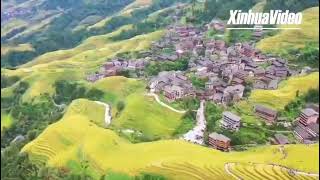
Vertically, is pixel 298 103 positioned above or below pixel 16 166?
above

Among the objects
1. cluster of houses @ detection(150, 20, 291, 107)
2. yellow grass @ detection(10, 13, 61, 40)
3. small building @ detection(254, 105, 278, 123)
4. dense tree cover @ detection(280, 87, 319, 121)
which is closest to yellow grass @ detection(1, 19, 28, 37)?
yellow grass @ detection(10, 13, 61, 40)

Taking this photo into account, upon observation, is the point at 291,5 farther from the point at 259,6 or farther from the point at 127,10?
the point at 127,10

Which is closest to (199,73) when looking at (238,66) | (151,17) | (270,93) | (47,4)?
(238,66)

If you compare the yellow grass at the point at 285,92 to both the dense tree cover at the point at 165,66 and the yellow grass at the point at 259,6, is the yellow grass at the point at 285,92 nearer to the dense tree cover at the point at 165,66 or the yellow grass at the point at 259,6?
the dense tree cover at the point at 165,66

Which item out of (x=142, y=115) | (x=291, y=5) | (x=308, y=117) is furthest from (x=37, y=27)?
(x=308, y=117)

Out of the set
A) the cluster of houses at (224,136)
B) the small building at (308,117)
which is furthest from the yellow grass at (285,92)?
the cluster of houses at (224,136)

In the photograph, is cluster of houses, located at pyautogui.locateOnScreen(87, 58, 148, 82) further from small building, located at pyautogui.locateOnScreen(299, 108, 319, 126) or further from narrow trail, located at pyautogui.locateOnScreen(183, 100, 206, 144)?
small building, located at pyautogui.locateOnScreen(299, 108, 319, 126)

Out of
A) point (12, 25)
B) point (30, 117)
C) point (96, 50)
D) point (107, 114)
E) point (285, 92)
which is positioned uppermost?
point (285, 92)
